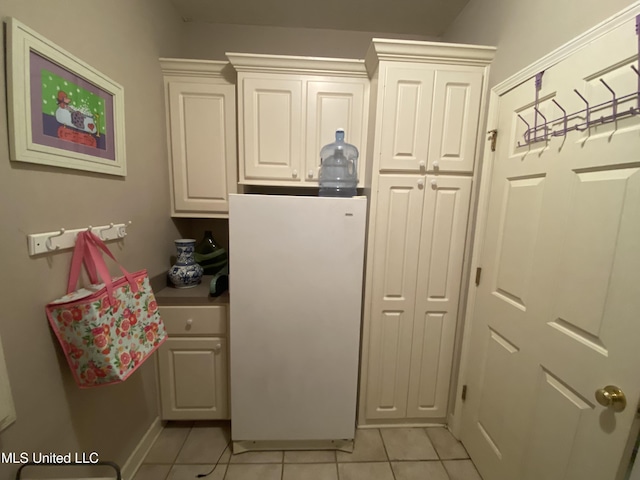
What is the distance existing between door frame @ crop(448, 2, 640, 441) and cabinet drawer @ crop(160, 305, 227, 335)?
4.38 ft

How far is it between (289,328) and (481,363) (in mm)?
989

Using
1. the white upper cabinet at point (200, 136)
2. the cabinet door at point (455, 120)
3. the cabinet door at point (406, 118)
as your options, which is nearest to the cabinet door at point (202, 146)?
the white upper cabinet at point (200, 136)

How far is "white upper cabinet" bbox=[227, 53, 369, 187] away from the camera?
1370mm

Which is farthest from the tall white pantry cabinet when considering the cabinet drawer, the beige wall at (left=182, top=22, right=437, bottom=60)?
the cabinet drawer

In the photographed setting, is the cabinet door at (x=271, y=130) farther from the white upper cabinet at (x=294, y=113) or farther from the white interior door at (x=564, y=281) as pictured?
the white interior door at (x=564, y=281)

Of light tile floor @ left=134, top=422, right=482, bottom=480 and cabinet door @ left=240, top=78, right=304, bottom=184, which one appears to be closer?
light tile floor @ left=134, top=422, right=482, bottom=480

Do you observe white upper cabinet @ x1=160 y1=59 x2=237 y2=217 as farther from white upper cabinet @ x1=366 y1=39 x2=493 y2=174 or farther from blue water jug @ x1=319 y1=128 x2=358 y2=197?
white upper cabinet @ x1=366 y1=39 x2=493 y2=174

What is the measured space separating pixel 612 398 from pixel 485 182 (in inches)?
36.2

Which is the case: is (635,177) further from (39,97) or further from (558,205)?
(39,97)

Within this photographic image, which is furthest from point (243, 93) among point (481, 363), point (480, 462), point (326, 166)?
point (480, 462)

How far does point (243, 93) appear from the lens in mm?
1384

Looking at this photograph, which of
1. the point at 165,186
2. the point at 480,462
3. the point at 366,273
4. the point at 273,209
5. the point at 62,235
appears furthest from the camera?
the point at 165,186

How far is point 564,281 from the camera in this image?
0.85 metres

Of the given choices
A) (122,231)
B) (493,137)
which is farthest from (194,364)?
(493,137)
